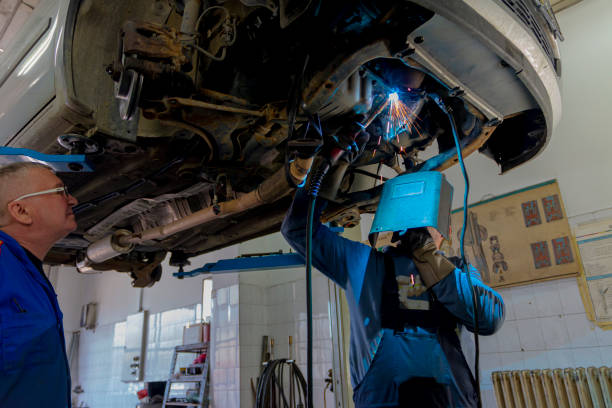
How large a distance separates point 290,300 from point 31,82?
3683mm

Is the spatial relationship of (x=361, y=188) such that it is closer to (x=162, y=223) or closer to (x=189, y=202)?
(x=189, y=202)

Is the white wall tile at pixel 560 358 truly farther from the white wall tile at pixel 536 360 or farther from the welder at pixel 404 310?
the welder at pixel 404 310

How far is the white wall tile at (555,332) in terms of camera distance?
2621 millimetres

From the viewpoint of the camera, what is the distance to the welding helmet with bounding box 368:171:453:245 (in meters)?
1.23

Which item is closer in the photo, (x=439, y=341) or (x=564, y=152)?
(x=439, y=341)

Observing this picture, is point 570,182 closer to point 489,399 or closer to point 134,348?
point 489,399

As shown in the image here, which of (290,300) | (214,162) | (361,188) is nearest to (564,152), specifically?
(361,188)

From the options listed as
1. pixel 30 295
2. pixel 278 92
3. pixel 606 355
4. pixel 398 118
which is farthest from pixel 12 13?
pixel 606 355

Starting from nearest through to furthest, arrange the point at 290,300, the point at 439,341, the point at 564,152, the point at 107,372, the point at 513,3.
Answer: the point at 513,3 < the point at 439,341 < the point at 564,152 < the point at 290,300 < the point at 107,372

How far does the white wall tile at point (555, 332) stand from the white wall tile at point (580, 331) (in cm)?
3

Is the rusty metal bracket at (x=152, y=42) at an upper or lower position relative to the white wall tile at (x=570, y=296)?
upper

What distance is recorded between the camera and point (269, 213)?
7.00 ft

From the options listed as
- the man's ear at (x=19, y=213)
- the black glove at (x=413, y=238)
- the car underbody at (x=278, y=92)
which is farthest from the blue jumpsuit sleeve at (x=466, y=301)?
the man's ear at (x=19, y=213)

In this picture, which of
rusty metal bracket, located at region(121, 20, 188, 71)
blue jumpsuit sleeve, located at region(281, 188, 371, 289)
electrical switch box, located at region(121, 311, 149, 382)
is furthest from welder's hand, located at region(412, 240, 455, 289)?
electrical switch box, located at region(121, 311, 149, 382)
